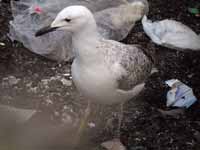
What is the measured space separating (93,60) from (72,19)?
26cm

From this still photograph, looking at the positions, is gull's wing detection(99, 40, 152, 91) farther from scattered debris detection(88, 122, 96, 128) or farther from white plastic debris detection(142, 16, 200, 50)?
white plastic debris detection(142, 16, 200, 50)

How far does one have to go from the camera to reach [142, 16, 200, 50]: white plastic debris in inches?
168

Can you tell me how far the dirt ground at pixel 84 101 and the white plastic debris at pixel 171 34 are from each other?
6 centimetres

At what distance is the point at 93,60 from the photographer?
10.0 ft

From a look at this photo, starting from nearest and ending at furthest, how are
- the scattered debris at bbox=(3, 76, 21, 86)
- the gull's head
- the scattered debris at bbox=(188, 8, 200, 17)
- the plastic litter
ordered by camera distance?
1. the gull's head
2. the scattered debris at bbox=(3, 76, 21, 86)
3. the plastic litter
4. the scattered debris at bbox=(188, 8, 200, 17)

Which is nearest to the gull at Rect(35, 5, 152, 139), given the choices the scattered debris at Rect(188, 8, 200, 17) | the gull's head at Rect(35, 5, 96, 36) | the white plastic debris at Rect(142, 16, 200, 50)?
the gull's head at Rect(35, 5, 96, 36)

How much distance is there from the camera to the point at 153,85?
13.0 feet

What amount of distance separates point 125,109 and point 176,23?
41.0 inches

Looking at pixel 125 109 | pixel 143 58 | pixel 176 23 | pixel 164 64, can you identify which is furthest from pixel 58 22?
pixel 176 23

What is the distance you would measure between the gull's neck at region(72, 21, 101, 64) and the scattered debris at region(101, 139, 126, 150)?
25.5 inches

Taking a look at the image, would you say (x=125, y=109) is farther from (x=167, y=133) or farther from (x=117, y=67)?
(x=117, y=67)

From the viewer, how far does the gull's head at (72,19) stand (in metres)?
2.95

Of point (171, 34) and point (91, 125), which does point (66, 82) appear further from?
point (171, 34)

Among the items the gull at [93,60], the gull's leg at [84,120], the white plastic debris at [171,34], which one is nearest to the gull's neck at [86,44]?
the gull at [93,60]
